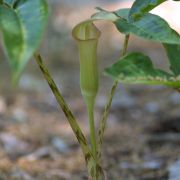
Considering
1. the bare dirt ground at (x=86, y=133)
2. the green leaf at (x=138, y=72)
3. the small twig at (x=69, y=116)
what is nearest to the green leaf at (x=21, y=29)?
the green leaf at (x=138, y=72)

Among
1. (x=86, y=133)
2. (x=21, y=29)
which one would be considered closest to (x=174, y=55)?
(x=21, y=29)

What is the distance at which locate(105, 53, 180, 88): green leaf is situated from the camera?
0.81m

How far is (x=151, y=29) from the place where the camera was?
0.88m

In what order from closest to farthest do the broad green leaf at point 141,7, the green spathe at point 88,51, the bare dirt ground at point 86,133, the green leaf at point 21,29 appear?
1. the green leaf at point 21,29
2. the broad green leaf at point 141,7
3. the green spathe at point 88,51
4. the bare dirt ground at point 86,133

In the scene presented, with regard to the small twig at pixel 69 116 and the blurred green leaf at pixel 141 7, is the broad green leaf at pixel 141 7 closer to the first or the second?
the blurred green leaf at pixel 141 7

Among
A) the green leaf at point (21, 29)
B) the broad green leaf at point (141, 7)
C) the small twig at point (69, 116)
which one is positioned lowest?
the small twig at point (69, 116)

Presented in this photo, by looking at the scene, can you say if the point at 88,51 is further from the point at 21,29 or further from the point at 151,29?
the point at 21,29

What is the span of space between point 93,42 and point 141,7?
13cm

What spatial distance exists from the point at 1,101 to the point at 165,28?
1.76 metres

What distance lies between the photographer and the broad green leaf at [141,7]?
2.99 ft

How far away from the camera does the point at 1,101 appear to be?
2.53m

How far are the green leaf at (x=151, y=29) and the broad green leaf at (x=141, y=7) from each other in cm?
1

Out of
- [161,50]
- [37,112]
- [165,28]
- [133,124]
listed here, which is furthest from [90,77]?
[161,50]

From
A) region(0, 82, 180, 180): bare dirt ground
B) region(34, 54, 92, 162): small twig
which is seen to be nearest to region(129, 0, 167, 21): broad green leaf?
region(34, 54, 92, 162): small twig
